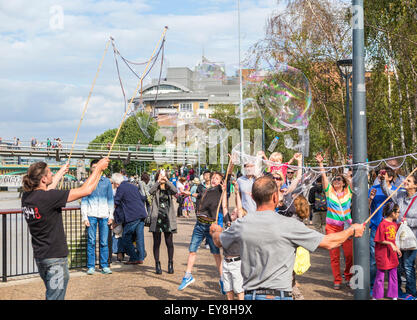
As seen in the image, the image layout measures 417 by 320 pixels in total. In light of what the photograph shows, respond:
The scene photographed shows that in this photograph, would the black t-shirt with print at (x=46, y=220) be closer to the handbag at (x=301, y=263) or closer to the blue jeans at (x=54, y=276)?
the blue jeans at (x=54, y=276)

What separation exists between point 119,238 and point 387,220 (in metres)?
5.18

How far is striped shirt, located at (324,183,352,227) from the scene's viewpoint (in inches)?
295

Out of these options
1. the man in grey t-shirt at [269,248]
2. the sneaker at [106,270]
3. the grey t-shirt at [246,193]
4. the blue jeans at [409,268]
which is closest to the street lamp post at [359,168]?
the blue jeans at [409,268]

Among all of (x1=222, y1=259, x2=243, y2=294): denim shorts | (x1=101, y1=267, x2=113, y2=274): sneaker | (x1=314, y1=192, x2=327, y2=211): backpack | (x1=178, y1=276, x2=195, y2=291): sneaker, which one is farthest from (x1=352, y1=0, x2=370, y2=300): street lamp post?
(x1=101, y1=267, x2=113, y2=274): sneaker

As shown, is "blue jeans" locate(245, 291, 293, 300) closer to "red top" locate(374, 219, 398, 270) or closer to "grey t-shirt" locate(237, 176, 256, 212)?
"grey t-shirt" locate(237, 176, 256, 212)

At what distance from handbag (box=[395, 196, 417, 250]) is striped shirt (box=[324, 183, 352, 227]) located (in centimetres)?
76

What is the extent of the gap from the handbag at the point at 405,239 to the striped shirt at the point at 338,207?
29.9 inches

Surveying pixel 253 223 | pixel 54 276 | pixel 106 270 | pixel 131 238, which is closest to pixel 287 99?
pixel 131 238

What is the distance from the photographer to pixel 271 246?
3.39 meters

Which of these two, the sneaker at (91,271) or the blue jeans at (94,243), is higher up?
the blue jeans at (94,243)

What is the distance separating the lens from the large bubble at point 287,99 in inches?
447
